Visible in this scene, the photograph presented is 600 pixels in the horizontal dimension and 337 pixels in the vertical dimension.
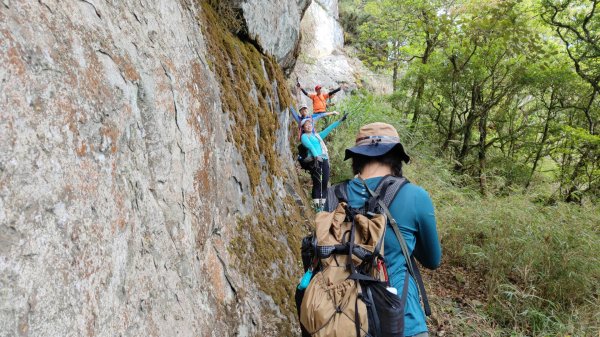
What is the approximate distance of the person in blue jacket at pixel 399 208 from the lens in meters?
2.21

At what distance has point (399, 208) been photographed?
2.26 m

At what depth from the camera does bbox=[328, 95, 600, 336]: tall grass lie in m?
4.66

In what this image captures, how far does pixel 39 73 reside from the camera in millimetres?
1660

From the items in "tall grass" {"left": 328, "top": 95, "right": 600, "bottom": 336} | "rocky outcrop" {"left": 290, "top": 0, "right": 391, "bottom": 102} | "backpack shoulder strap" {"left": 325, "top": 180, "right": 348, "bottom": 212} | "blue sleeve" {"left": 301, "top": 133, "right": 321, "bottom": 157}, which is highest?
"rocky outcrop" {"left": 290, "top": 0, "right": 391, "bottom": 102}

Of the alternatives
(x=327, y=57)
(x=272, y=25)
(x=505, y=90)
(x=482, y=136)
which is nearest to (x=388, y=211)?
(x=272, y=25)

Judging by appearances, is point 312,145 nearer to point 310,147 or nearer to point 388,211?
point 310,147

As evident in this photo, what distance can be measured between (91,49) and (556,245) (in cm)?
612

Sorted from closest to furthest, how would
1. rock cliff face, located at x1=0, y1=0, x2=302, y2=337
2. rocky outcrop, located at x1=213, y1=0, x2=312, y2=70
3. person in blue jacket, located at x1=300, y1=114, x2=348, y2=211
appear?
rock cliff face, located at x1=0, y1=0, x2=302, y2=337 → rocky outcrop, located at x1=213, y1=0, x2=312, y2=70 → person in blue jacket, located at x1=300, y1=114, x2=348, y2=211

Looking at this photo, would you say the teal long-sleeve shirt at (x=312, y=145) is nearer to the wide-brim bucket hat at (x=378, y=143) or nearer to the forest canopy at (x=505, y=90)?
the forest canopy at (x=505, y=90)

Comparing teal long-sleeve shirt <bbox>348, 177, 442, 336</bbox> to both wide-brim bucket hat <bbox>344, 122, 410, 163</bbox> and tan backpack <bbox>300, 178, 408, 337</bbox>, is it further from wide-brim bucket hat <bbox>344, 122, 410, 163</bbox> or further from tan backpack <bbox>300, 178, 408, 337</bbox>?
wide-brim bucket hat <bbox>344, 122, 410, 163</bbox>

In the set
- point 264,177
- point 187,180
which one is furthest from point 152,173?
point 264,177

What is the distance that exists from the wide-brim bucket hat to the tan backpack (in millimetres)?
215

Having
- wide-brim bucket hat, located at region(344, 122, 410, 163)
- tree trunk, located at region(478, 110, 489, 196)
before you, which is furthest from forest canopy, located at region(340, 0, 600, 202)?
wide-brim bucket hat, located at region(344, 122, 410, 163)

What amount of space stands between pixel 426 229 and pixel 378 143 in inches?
24.1
